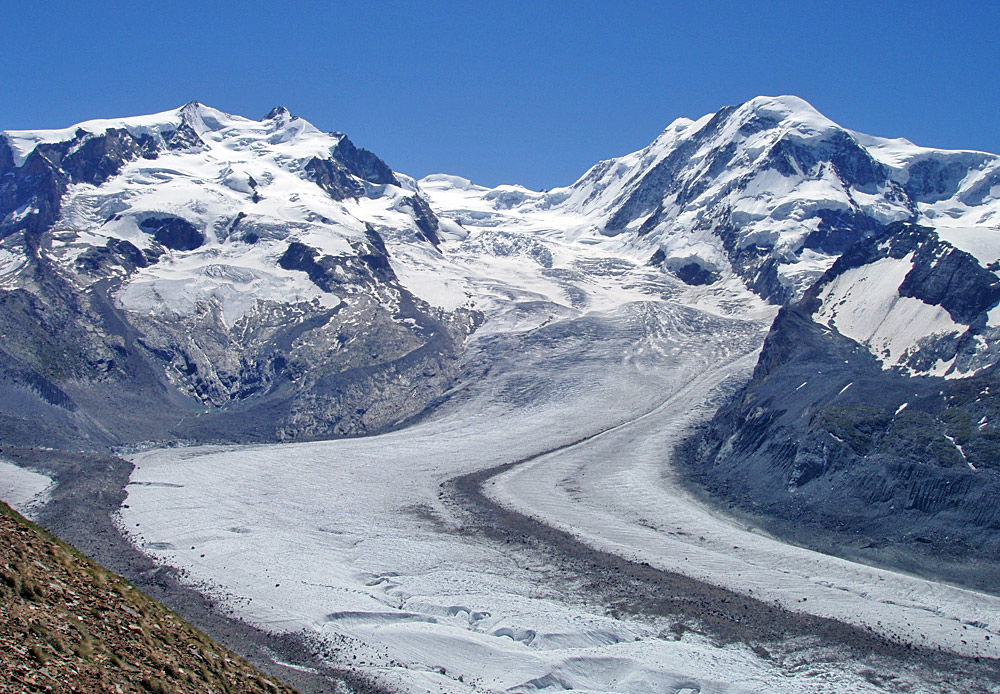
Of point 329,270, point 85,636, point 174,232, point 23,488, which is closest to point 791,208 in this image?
point 329,270

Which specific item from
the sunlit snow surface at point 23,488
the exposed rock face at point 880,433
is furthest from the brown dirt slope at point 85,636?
the exposed rock face at point 880,433

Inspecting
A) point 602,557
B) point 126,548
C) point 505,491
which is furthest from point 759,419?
point 126,548

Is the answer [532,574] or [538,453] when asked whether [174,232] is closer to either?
[538,453]

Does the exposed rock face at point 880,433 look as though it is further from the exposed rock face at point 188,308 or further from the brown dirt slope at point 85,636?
the exposed rock face at point 188,308

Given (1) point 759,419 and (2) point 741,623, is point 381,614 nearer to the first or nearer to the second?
(2) point 741,623

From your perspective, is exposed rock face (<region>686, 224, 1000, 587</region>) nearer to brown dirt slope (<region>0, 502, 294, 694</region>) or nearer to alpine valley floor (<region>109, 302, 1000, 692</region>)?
alpine valley floor (<region>109, 302, 1000, 692</region>)

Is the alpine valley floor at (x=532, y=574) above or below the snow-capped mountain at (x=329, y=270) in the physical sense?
below
